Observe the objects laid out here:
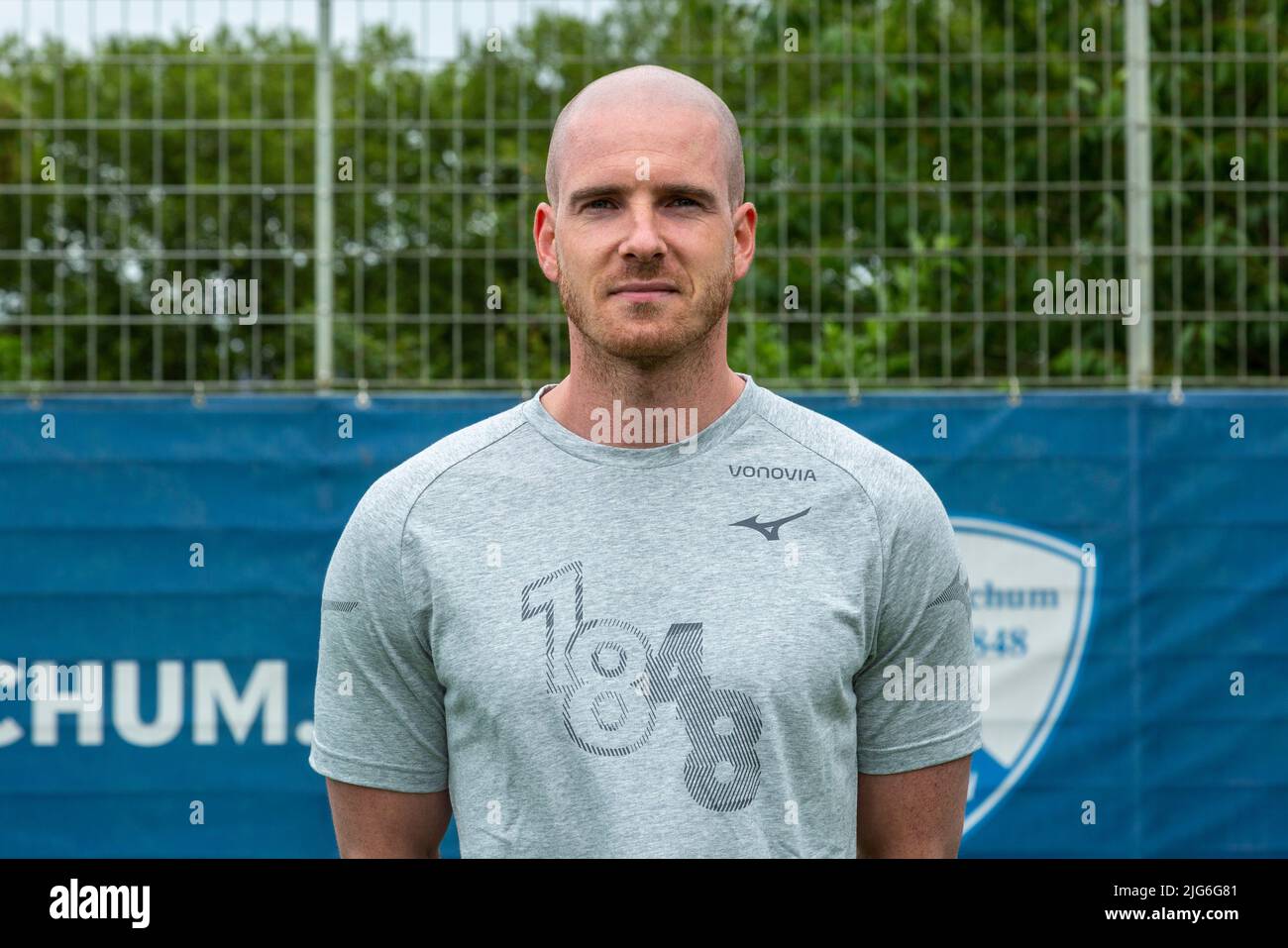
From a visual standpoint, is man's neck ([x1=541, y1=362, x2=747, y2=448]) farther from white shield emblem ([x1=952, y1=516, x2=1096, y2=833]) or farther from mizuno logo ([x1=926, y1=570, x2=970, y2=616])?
white shield emblem ([x1=952, y1=516, x2=1096, y2=833])

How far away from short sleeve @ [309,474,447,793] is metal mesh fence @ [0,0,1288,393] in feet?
8.48

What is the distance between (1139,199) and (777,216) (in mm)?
1234

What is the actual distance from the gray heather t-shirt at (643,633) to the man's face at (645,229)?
17 centimetres

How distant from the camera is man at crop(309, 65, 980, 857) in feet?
6.42

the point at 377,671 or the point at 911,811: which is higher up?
the point at 377,671

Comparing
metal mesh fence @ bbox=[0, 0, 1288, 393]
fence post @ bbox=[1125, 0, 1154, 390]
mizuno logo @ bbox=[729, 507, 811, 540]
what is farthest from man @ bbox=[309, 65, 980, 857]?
fence post @ bbox=[1125, 0, 1154, 390]

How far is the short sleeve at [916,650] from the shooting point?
6.83 ft

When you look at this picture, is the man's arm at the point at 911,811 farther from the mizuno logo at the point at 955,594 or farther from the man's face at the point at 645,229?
the man's face at the point at 645,229

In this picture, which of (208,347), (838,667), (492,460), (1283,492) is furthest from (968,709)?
(208,347)

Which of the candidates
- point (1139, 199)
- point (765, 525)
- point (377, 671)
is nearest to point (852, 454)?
point (765, 525)

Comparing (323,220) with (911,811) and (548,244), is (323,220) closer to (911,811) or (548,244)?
(548,244)

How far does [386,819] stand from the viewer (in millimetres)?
2182

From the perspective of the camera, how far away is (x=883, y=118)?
16.3 ft

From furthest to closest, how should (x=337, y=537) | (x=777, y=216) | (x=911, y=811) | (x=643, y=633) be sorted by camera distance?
(x=777, y=216)
(x=337, y=537)
(x=911, y=811)
(x=643, y=633)
